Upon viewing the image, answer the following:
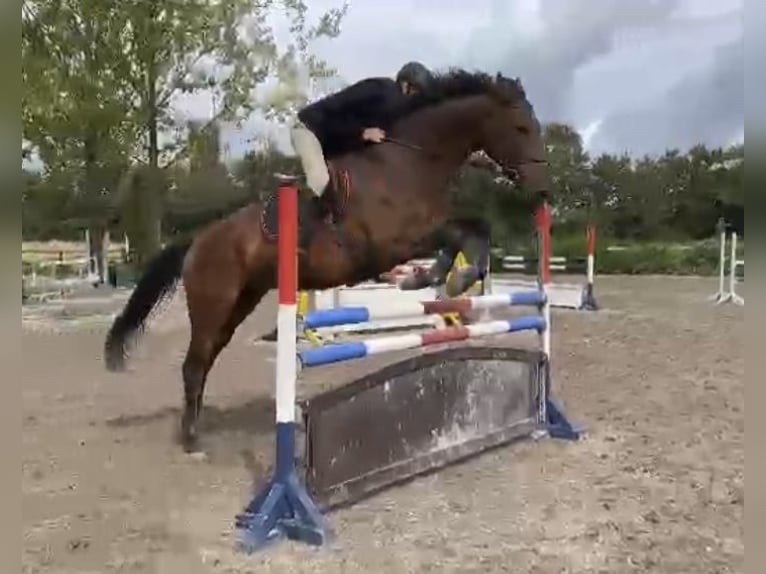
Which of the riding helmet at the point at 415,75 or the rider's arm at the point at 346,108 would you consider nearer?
the rider's arm at the point at 346,108

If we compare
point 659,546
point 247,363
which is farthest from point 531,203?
point 247,363

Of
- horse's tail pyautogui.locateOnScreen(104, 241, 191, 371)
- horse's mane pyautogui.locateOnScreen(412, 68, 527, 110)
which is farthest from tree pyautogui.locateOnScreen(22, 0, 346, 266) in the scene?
horse's mane pyautogui.locateOnScreen(412, 68, 527, 110)

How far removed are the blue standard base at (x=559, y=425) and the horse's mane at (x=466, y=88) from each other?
142 cm

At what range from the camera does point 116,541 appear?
263 cm

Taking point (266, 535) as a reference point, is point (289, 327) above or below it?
above

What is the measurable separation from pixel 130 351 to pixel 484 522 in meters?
2.10

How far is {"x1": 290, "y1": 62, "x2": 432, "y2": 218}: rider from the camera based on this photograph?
340 cm

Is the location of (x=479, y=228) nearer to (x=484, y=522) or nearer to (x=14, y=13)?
(x=484, y=522)

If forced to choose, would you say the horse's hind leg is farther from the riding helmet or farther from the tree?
the tree

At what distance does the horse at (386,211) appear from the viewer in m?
3.45

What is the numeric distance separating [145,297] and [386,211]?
4.45ft

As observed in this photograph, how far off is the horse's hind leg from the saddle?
41 cm

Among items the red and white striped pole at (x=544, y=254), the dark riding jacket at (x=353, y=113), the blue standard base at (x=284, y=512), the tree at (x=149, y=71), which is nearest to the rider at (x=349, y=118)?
the dark riding jacket at (x=353, y=113)

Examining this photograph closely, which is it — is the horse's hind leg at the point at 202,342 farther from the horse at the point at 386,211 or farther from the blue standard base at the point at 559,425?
the blue standard base at the point at 559,425
